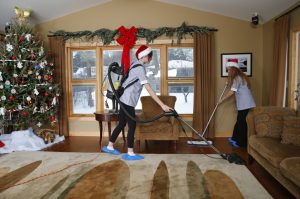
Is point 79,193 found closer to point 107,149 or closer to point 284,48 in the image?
point 107,149

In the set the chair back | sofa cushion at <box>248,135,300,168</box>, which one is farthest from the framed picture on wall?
Result: sofa cushion at <box>248,135,300,168</box>

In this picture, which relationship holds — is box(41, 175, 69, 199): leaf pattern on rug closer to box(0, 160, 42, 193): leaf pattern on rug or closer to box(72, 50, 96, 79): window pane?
box(0, 160, 42, 193): leaf pattern on rug

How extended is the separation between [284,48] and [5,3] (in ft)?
14.5

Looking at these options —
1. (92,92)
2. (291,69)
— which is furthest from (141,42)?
(291,69)

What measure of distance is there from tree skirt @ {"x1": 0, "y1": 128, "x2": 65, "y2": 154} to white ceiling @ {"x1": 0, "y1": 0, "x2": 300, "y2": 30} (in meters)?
2.07

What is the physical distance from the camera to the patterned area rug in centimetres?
217

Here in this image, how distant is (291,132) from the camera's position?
2.52 meters

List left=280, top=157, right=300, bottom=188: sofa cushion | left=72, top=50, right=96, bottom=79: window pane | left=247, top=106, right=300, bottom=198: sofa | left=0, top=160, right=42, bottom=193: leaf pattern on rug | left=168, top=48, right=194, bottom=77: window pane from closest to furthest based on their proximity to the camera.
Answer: left=280, top=157, right=300, bottom=188: sofa cushion < left=247, top=106, right=300, bottom=198: sofa < left=0, top=160, right=42, bottom=193: leaf pattern on rug < left=168, top=48, right=194, bottom=77: window pane < left=72, top=50, right=96, bottom=79: window pane

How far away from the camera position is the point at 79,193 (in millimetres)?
2170

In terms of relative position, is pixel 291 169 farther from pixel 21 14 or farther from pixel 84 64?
pixel 21 14

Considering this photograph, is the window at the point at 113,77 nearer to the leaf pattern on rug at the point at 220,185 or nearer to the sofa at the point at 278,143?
the sofa at the point at 278,143

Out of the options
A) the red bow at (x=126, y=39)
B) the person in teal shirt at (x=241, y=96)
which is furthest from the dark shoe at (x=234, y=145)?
the red bow at (x=126, y=39)

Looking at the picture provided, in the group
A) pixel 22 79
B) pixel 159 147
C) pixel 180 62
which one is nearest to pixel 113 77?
pixel 180 62

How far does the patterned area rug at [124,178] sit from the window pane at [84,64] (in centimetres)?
216
